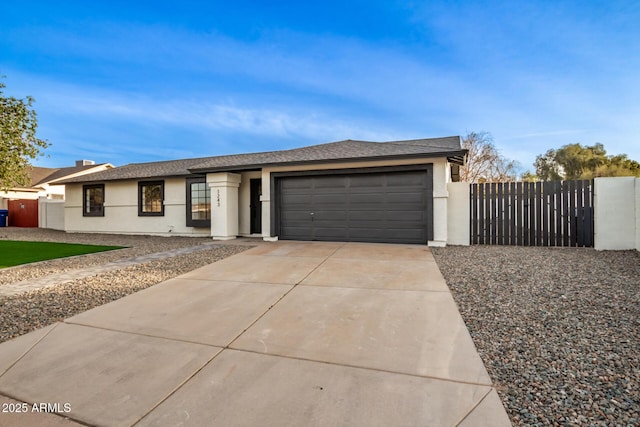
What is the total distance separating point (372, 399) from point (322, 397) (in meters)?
0.33

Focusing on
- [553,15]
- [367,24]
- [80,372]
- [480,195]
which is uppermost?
[367,24]

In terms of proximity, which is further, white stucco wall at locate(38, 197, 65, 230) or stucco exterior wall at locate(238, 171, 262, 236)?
white stucco wall at locate(38, 197, 65, 230)

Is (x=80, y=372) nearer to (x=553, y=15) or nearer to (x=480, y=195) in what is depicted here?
(x=480, y=195)

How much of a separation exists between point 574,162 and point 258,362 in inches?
1659

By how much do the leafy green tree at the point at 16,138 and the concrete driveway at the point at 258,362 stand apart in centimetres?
1037

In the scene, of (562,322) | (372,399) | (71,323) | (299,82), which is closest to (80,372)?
(71,323)

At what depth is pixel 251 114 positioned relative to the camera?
1959cm

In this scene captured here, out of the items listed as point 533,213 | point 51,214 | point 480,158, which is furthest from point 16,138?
point 480,158

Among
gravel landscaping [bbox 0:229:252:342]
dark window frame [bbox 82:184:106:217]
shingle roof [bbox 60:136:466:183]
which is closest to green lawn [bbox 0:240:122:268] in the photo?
gravel landscaping [bbox 0:229:252:342]

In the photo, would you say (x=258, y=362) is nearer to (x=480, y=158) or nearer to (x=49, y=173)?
(x=480, y=158)

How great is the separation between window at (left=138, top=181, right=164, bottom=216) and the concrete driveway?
31.1 ft

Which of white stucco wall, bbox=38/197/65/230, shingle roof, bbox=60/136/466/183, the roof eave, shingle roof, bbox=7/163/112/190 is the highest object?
shingle roof, bbox=7/163/112/190

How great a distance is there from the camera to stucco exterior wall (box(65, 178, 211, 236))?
12273 mm

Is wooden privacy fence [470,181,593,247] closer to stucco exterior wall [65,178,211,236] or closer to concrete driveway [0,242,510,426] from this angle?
concrete driveway [0,242,510,426]
